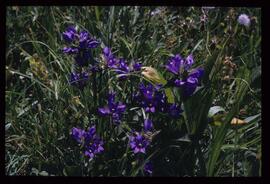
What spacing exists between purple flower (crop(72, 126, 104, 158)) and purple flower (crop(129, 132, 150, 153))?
131mm

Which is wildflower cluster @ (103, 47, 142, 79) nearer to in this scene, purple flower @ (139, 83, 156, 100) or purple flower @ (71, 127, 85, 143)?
purple flower @ (139, 83, 156, 100)

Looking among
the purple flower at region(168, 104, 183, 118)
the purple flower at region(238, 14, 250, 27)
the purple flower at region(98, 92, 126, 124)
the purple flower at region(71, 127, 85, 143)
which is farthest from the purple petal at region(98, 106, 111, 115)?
the purple flower at region(238, 14, 250, 27)

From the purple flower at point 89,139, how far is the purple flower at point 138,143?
0.13 meters

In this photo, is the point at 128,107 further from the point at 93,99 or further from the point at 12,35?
the point at 12,35

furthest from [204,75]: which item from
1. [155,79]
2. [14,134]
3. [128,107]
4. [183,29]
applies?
[14,134]

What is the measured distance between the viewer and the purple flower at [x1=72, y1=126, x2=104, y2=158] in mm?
2055

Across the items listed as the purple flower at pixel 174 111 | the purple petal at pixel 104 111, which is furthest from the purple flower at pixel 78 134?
the purple flower at pixel 174 111

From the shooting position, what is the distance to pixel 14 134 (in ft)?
7.50

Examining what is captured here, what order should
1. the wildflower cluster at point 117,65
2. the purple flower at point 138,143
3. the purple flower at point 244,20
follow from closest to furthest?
1. the purple flower at point 138,143
2. the wildflower cluster at point 117,65
3. the purple flower at point 244,20

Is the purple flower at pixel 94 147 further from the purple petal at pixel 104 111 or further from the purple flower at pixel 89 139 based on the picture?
the purple petal at pixel 104 111

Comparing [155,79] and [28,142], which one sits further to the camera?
[28,142]

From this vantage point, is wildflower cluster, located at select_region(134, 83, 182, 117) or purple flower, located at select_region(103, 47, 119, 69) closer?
wildflower cluster, located at select_region(134, 83, 182, 117)

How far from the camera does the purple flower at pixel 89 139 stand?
2.05m

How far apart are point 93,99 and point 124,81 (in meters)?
0.16
